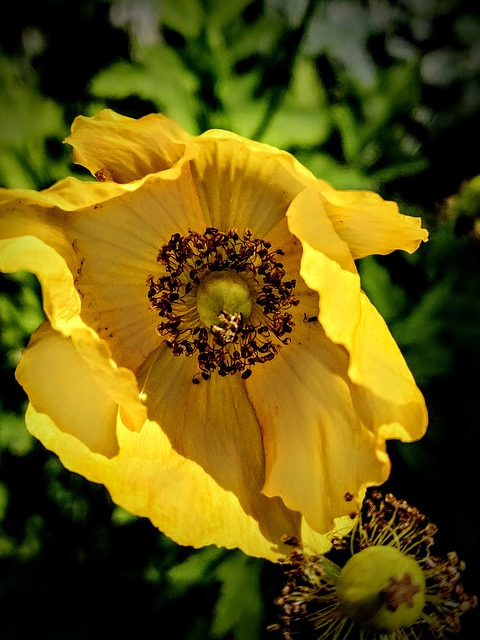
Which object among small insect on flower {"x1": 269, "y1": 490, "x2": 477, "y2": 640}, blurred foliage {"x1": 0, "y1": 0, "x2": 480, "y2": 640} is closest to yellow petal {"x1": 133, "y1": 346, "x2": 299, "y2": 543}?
small insect on flower {"x1": 269, "y1": 490, "x2": 477, "y2": 640}

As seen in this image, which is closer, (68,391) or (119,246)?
(68,391)

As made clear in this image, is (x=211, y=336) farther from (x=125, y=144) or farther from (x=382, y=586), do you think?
(x=382, y=586)

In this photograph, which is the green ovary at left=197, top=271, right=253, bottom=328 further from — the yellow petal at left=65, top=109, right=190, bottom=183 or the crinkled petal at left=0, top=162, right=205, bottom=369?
the yellow petal at left=65, top=109, right=190, bottom=183

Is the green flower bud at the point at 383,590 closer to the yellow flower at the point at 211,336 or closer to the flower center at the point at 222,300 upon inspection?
the yellow flower at the point at 211,336

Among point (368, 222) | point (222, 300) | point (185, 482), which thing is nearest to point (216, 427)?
point (185, 482)

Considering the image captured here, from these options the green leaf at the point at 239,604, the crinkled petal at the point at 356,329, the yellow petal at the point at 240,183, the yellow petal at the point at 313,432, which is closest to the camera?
the crinkled petal at the point at 356,329

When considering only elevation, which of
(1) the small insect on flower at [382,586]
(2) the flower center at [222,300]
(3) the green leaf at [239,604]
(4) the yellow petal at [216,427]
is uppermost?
(2) the flower center at [222,300]

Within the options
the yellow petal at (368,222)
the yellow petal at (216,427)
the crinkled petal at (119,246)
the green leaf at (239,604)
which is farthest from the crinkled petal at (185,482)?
the yellow petal at (368,222)
